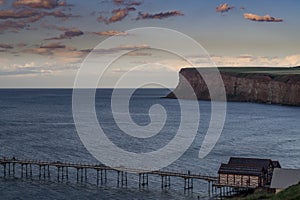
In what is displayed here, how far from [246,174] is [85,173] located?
20.7 meters

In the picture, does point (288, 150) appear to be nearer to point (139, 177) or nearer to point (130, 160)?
point (130, 160)

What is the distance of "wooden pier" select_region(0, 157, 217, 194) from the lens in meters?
57.7

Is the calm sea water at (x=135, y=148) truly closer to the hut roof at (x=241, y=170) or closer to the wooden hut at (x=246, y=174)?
the wooden hut at (x=246, y=174)

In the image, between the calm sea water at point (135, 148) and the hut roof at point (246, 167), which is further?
the calm sea water at point (135, 148)

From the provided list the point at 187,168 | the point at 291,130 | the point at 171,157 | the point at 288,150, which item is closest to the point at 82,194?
the point at 187,168

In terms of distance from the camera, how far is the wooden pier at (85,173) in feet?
189

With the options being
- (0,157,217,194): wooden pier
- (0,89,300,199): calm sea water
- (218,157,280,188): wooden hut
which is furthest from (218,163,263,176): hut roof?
(0,89,300,199): calm sea water

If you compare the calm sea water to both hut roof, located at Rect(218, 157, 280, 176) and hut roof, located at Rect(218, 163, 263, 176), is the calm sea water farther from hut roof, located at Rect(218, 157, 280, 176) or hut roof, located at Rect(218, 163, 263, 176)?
hut roof, located at Rect(218, 157, 280, 176)

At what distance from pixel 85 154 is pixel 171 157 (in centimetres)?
1426

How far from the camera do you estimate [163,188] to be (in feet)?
188

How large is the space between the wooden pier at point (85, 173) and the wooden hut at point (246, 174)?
1408 mm

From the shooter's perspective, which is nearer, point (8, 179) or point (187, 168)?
point (8, 179)

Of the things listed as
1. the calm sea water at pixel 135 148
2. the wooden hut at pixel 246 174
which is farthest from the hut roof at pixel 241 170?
the calm sea water at pixel 135 148

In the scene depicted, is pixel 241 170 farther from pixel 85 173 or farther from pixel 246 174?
pixel 85 173
